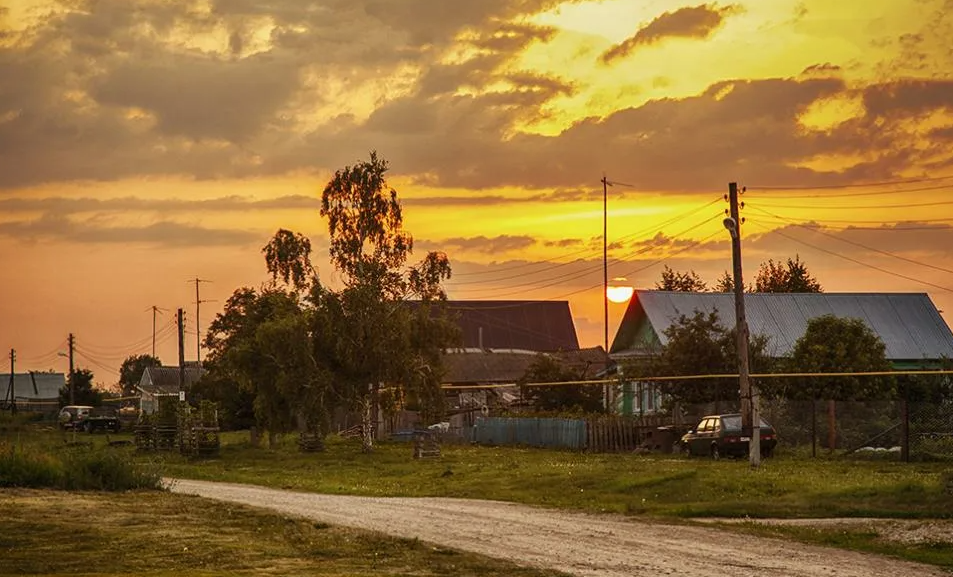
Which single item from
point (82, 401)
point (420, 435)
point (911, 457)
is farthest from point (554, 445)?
point (82, 401)

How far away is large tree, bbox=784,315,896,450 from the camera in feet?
193

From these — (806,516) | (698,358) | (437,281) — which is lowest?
(806,516)

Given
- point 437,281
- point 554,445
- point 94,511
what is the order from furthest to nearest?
point 437,281, point 554,445, point 94,511

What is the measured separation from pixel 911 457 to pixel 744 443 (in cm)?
582

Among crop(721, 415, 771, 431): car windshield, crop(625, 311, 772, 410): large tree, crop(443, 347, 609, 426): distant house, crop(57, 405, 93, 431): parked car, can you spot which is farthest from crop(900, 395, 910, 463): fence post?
crop(57, 405, 93, 431): parked car

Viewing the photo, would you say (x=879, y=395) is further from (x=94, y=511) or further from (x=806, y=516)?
(x=94, y=511)

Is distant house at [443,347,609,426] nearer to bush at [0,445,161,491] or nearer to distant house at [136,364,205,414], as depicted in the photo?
bush at [0,445,161,491]

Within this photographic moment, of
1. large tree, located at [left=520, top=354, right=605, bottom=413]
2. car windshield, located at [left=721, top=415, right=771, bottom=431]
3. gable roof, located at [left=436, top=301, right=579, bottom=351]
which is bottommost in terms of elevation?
car windshield, located at [left=721, top=415, right=771, bottom=431]

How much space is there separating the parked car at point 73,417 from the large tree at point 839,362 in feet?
192

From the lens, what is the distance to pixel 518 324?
135 meters

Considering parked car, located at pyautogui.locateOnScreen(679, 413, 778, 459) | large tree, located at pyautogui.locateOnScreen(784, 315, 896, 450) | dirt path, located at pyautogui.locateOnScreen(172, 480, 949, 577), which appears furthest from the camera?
large tree, located at pyautogui.locateOnScreen(784, 315, 896, 450)

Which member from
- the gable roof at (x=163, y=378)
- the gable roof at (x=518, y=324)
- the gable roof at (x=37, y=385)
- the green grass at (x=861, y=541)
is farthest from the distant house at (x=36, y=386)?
the green grass at (x=861, y=541)

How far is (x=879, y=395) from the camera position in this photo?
2350 inches

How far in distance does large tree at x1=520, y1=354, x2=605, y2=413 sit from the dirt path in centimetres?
3877
